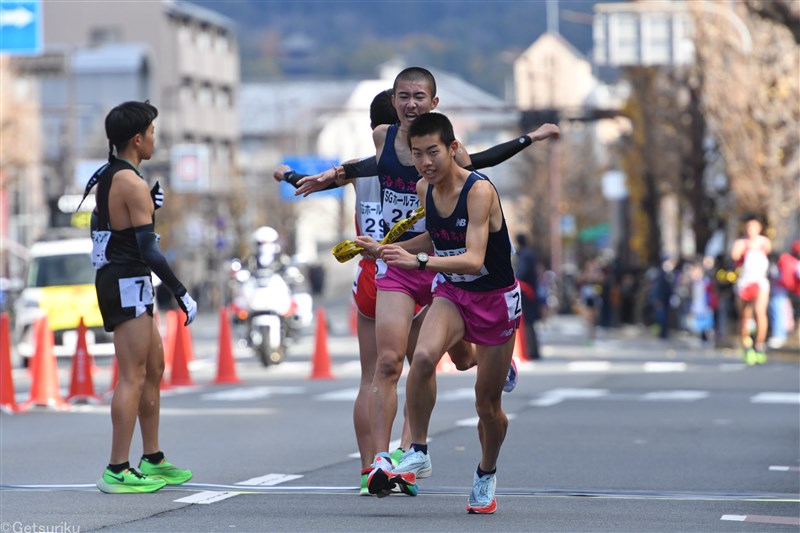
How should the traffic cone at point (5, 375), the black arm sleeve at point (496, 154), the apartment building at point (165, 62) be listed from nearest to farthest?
the black arm sleeve at point (496, 154)
the traffic cone at point (5, 375)
the apartment building at point (165, 62)

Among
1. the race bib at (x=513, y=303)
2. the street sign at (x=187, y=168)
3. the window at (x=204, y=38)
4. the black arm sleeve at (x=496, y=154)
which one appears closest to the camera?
the race bib at (x=513, y=303)

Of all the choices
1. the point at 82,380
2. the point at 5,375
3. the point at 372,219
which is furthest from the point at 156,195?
the point at 82,380

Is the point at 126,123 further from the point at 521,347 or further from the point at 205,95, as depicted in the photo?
the point at 205,95

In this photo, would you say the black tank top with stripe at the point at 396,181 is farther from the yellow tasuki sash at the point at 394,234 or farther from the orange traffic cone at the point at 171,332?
the orange traffic cone at the point at 171,332

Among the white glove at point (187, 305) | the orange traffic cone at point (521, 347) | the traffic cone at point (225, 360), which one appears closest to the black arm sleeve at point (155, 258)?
the white glove at point (187, 305)

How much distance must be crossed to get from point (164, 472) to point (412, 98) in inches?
94.0

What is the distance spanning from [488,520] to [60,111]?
78.4m

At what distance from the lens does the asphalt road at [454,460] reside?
7.77 m

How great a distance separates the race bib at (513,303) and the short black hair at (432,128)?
0.76 meters

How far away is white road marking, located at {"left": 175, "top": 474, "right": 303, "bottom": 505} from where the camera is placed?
27.5ft

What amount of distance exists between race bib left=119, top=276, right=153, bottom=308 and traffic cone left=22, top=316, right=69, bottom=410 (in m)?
6.83

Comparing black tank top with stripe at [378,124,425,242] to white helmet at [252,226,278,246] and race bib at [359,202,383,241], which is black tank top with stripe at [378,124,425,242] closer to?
race bib at [359,202,383,241]

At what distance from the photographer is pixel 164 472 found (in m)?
9.03

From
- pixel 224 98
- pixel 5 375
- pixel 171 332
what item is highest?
pixel 224 98
